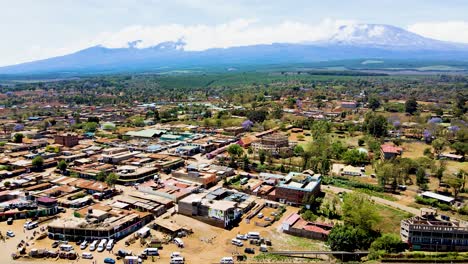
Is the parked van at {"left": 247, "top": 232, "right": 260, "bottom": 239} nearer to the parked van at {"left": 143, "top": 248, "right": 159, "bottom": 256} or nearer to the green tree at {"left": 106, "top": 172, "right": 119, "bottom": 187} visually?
the parked van at {"left": 143, "top": 248, "right": 159, "bottom": 256}

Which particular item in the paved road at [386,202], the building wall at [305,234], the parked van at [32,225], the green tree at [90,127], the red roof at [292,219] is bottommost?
the paved road at [386,202]

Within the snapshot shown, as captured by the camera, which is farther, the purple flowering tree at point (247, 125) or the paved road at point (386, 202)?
the purple flowering tree at point (247, 125)

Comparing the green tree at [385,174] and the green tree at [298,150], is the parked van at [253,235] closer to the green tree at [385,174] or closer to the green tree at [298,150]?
the green tree at [385,174]

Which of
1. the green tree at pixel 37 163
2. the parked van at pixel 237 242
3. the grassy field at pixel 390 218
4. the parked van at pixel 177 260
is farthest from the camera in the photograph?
the green tree at pixel 37 163

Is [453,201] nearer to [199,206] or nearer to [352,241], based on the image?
[352,241]

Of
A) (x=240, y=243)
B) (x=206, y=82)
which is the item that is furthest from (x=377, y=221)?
(x=206, y=82)

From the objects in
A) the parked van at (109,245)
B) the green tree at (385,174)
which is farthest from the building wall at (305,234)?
the green tree at (385,174)

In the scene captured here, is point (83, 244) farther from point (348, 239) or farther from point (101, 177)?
point (348, 239)

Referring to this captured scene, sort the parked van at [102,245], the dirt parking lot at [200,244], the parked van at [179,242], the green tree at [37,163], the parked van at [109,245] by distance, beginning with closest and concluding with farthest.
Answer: the dirt parking lot at [200,244], the parked van at [102,245], the parked van at [109,245], the parked van at [179,242], the green tree at [37,163]

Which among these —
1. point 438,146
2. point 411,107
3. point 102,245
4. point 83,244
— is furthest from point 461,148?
point 83,244

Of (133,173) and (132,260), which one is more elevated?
(133,173)

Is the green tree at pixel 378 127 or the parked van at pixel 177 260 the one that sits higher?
the green tree at pixel 378 127
